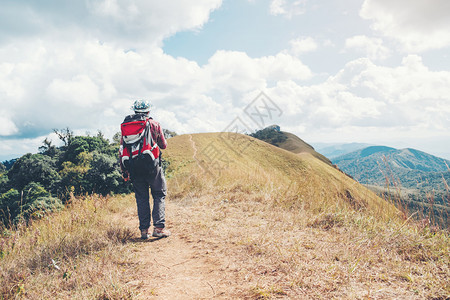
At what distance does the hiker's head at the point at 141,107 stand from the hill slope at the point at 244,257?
2636 millimetres

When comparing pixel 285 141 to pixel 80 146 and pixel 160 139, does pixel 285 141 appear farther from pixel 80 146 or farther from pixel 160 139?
pixel 160 139

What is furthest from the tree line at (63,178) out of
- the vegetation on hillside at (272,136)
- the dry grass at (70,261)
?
the vegetation on hillside at (272,136)

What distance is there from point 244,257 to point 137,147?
2.96m

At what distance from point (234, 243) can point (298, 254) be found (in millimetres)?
1193

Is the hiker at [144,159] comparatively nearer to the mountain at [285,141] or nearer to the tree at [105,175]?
the tree at [105,175]

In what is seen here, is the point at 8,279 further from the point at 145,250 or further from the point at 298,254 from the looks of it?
the point at 298,254

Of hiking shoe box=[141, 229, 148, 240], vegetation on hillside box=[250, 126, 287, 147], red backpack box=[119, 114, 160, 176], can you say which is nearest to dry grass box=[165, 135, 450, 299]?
hiking shoe box=[141, 229, 148, 240]

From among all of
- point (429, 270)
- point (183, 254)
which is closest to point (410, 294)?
point (429, 270)

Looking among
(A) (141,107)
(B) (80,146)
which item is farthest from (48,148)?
(A) (141,107)

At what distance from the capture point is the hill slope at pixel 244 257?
8.89ft

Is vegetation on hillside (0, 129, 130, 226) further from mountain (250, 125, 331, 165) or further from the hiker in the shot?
mountain (250, 125, 331, 165)

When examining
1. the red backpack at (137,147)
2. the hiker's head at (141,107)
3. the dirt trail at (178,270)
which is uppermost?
the hiker's head at (141,107)

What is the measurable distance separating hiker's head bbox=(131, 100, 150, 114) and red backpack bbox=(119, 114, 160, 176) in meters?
0.32

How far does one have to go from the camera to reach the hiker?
4.71 m
